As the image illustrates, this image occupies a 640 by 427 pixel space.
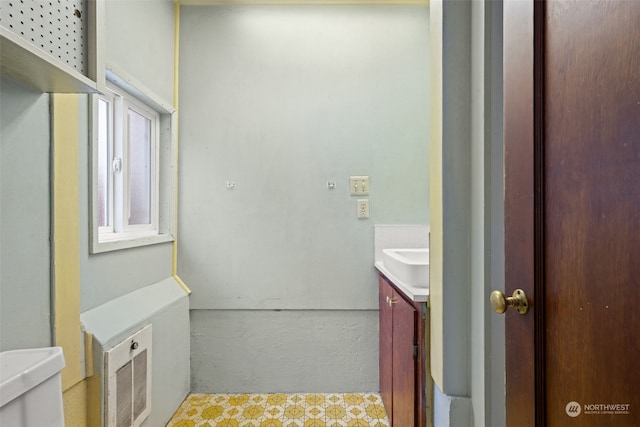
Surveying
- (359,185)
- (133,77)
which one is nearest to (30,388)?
(133,77)

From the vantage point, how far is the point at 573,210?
1.94 feet

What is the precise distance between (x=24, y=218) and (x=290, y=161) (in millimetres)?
1352

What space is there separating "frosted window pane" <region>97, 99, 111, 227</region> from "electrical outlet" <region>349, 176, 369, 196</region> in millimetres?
1317

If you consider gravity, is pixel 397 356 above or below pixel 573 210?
below

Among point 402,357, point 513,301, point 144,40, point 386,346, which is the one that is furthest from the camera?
point 386,346

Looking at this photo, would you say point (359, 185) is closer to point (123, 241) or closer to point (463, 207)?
point (463, 207)

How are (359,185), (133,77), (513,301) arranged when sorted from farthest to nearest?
Result: (359,185) < (133,77) < (513,301)

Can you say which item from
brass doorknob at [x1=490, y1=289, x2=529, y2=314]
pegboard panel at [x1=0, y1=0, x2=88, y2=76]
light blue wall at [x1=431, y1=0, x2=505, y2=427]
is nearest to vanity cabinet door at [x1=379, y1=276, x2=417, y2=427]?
light blue wall at [x1=431, y1=0, x2=505, y2=427]

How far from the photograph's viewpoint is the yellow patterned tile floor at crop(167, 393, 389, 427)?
5.79ft

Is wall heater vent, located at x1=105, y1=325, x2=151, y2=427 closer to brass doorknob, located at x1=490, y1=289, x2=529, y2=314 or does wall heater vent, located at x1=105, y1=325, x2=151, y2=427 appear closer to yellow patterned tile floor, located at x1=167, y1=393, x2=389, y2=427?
yellow patterned tile floor, located at x1=167, y1=393, x2=389, y2=427

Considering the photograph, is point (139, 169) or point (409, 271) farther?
point (139, 169)

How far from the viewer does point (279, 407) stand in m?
1.91

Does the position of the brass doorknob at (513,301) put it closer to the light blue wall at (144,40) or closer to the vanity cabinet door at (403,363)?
the vanity cabinet door at (403,363)

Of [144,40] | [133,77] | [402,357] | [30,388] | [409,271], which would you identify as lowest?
[402,357]
